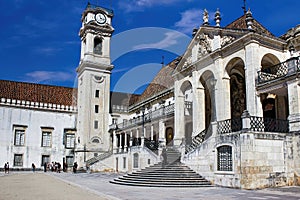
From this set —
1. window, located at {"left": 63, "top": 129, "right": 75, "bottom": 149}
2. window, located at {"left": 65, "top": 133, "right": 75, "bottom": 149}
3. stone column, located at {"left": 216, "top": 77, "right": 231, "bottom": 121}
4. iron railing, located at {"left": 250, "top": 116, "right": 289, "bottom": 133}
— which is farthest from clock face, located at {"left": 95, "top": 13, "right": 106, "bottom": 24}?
iron railing, located at {"left": 250, "top": 116, "right": 289, "bottom": 133}

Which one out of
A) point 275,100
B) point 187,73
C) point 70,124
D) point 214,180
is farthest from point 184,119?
point 70,124

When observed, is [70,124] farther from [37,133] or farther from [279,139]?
[279,139]

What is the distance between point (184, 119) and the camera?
80.6 ft

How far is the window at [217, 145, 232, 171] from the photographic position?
14.9 m

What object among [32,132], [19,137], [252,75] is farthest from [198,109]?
[19,137]

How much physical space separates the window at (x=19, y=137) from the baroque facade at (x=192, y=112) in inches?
4.4

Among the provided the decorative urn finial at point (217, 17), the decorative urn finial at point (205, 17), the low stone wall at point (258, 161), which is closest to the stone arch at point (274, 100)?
the decorative urn finial at point (217, 17)

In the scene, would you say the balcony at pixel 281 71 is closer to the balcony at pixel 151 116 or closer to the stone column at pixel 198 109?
the stone column at pixel 198 109

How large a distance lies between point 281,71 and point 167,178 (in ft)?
28.2

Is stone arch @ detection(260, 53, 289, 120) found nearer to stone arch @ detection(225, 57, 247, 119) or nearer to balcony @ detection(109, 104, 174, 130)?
stone arch @ detection(225, 57, 247, 119)

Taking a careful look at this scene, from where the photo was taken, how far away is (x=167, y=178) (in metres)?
15.9

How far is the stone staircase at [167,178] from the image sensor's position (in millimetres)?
15531

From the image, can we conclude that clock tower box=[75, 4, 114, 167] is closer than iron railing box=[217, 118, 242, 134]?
No

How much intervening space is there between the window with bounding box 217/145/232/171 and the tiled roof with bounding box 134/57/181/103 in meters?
16.4
